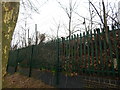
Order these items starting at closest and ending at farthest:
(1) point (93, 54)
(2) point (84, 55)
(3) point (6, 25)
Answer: (3) point (6, 25) → (1) point (93, 54) → (2) point (84, 55)

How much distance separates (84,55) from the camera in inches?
200

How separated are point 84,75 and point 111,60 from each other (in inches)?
47.1

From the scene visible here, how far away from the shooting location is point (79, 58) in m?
5.28

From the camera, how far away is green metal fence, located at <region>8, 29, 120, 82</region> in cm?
417

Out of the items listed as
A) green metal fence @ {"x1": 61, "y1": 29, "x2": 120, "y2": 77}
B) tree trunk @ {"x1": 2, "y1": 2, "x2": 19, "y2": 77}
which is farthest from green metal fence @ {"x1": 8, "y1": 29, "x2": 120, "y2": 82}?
tree trunk @ {"x1": 2, "y1": 2, "x2": 19, "y2": 77}

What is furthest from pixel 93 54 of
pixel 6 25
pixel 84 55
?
pixel 6 25

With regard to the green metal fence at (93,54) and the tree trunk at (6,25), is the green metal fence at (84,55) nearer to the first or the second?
the green metal fence at (93,54)

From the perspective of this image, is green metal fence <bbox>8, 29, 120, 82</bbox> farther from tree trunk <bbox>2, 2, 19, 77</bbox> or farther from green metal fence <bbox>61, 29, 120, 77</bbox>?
tree trunk <bbox>2, 2, 19, 77</bbox>

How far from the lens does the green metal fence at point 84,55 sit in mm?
4168

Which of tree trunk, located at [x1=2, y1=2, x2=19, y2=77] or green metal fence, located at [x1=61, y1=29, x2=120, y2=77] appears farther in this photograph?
green metal fence, located at [x1=61, y1=29, x2=120, y2=77]

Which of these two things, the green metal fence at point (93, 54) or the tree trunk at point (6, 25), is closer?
the tree trunk at point (6, 25)

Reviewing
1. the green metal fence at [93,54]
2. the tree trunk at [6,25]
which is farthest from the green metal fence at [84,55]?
the tree trunk at [6,25]

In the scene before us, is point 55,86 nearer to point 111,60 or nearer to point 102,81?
point 102,81

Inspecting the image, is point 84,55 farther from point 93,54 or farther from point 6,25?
point 6,25
